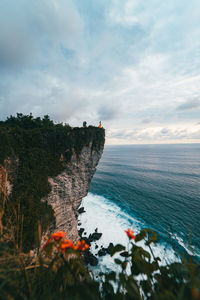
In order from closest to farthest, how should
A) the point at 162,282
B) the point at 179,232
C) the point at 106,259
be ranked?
the point at 162,282 → the point at 106,259 → the point at 179,232

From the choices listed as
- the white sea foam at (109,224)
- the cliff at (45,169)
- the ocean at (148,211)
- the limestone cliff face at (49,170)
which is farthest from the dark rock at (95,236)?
the limestone cliff face at (49,170)

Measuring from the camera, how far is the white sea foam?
15.6m

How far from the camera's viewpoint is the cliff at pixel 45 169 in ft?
30.5

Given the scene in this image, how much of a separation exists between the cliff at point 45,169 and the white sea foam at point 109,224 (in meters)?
5.87

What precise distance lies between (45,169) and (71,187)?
3992mm

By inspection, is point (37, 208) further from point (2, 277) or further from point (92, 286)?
point (92, 286)

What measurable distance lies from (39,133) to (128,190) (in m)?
28.4

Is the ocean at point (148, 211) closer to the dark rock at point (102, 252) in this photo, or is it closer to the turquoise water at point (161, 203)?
the turquoise water at point (161, 203)

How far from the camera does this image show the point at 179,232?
1817 centimetres

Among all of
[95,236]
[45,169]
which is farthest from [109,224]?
[45,169]

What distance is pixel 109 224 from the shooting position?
20.5 m

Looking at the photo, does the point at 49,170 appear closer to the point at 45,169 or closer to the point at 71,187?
the point at 45,169

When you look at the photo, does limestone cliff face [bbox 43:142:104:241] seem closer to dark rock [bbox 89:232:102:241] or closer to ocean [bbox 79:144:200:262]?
dark rock [bbox 89:232:102:241]

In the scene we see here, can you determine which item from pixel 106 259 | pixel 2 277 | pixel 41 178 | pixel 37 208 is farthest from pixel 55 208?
pixel 2 277
